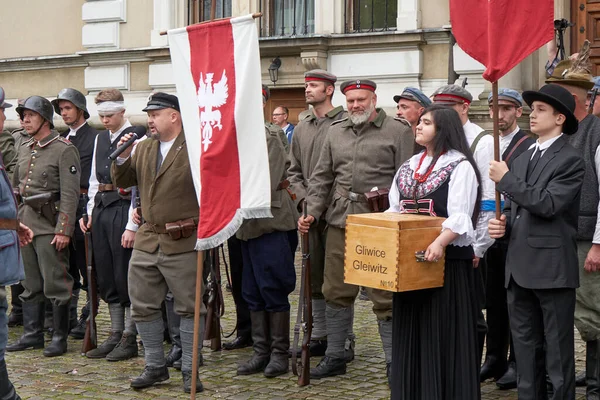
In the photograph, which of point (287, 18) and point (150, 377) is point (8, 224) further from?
point (287, 18)

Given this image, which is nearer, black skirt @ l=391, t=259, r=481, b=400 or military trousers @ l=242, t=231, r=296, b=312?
black skirt @ l=391, t=259, r=481, b=400

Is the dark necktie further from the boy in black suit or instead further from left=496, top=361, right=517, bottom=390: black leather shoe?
left=496, top=361, right=517, bottom=390: black leather shoe

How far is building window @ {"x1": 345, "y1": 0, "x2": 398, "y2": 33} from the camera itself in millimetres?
13016

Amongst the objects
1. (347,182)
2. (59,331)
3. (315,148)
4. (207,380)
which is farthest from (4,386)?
(315,148)

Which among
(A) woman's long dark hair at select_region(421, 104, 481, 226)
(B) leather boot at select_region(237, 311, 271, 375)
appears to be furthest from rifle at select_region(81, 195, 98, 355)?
(A) woman's long dark hair at select_region(421, 104, 481, 226)

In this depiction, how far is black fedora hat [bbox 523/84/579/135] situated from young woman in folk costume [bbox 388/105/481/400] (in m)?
0.47

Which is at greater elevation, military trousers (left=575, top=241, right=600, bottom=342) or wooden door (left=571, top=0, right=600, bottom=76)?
wooden door (left=571, top=0, right=600, bottom=76)

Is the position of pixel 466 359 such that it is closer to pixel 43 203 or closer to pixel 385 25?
pixel 43 203

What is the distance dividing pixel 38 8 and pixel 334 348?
36.7 ft

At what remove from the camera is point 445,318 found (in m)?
5.43

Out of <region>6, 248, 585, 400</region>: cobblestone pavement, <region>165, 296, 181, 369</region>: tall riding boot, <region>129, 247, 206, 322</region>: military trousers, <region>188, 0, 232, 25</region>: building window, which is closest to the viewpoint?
→ <region>6, 248, 585, 400</region>: cobblestone pavement

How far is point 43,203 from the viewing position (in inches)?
308

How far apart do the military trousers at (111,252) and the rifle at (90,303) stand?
0.23 feet

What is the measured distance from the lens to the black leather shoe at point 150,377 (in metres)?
6.59
